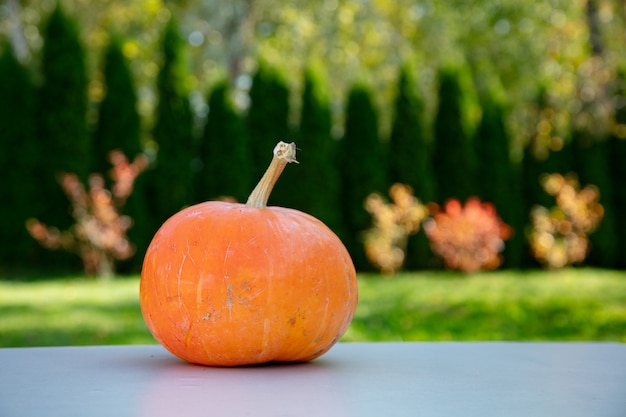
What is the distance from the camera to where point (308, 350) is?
1.67m

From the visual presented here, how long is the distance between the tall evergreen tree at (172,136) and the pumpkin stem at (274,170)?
809cm

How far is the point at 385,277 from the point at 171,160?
2.99 meters

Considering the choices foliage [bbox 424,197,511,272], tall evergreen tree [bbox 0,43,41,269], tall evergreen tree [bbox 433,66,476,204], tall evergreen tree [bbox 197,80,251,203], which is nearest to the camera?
tall evergreen tree [bbox 0,43,41,269]

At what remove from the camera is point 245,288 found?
158 centimetres

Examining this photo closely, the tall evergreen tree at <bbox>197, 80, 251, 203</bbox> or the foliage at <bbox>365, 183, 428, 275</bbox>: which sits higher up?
the tall evergreen tree at <bbox>197, 80, 251, 203</bbox>

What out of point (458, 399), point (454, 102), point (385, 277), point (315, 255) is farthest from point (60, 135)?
point (458, 399)

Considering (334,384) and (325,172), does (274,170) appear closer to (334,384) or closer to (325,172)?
(334,384)

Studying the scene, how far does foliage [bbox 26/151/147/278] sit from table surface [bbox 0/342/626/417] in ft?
23.7

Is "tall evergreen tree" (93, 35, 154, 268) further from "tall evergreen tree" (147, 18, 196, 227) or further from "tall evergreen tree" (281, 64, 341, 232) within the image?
"tall evergreen tree" (281, 64, 341, 232)

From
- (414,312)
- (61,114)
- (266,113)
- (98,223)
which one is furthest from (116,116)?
(414,312)

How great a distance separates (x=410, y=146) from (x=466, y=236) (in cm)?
176

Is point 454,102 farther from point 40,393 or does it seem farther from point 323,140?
point 40,393

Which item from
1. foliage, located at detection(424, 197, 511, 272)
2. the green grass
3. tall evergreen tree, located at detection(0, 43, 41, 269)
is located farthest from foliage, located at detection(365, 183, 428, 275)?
tall evergreen tree, located at detection(0, 43, 41, 269)

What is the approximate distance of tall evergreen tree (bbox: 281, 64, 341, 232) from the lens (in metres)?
10.1
